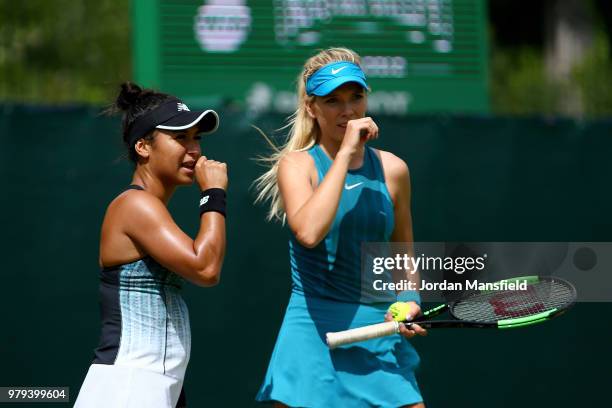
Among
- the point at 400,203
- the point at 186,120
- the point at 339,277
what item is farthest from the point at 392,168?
the point at 186,120

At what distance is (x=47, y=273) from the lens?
16.3 ft

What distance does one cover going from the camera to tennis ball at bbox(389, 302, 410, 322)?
328cm

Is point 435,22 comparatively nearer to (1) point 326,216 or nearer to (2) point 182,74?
(2) point 182,74

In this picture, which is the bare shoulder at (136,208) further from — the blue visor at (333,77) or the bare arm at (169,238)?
the blue visor at (333,77)

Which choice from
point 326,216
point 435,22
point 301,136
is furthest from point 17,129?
point 435,22

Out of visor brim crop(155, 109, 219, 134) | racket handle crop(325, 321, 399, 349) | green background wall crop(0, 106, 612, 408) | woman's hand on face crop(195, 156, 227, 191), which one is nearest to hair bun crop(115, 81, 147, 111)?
visor brim crop(155, 109, 219, 134)

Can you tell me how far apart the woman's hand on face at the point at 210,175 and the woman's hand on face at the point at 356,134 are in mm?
405

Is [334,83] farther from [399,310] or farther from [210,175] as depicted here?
[399,310]

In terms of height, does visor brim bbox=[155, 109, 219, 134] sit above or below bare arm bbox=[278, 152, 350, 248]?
above

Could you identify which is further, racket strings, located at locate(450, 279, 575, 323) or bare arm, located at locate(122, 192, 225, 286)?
racket strings, located at locate(450, 279, 575, 323)

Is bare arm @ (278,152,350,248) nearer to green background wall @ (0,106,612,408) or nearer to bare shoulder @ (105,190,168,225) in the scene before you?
bare shoulder @ (105,190,168,225)

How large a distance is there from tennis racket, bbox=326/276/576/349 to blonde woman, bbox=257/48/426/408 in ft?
0.65

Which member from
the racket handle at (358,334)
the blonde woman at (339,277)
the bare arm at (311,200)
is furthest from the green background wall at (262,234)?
the racket handle at (358,334)

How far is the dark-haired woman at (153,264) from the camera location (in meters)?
3.06
